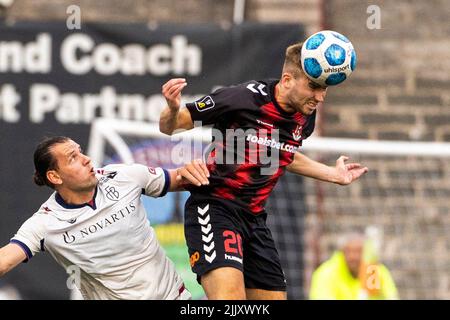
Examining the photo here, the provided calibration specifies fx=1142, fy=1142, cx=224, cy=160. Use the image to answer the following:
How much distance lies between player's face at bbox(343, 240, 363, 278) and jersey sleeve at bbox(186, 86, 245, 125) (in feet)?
11.8

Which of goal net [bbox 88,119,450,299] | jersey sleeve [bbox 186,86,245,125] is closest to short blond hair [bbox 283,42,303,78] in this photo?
jersey sleeve [bbox 186,86,245,125]

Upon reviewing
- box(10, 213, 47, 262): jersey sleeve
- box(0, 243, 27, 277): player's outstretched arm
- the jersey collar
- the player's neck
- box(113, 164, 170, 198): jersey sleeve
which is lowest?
box(0, 243, 27, 277): player's outstretched arm

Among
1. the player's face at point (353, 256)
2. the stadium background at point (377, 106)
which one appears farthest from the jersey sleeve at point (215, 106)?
the stadium background at point (377, 106)

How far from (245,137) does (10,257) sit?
4.84 feet

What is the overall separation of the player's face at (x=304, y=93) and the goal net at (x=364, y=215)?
4008 millimetres

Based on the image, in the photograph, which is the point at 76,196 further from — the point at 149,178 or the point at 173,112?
the point at 173,112

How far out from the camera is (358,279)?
9727mm

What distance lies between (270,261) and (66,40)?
4817 mm

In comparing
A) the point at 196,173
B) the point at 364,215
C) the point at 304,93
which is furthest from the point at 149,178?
the point at 364,215

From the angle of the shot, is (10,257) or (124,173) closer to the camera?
(10,257)

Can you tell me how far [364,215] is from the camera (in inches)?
444

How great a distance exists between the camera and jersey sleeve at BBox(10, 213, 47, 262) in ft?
20.5

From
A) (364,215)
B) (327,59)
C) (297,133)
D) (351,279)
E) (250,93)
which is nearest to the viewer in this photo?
(327,59)

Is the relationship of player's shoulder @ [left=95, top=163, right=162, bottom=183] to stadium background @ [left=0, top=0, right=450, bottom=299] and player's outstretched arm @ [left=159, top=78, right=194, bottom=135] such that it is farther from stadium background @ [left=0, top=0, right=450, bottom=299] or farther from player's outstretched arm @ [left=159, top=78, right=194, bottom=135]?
stadium background @ [left=0, top=0, right=450, bottom=299]
